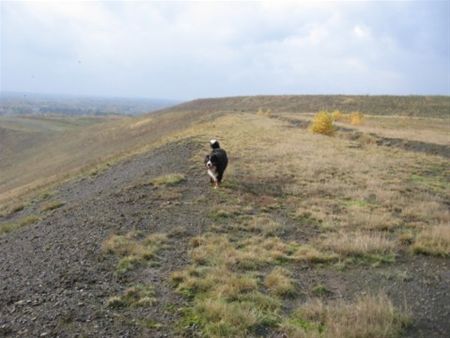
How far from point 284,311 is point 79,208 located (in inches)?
342

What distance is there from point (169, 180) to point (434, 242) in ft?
27.8

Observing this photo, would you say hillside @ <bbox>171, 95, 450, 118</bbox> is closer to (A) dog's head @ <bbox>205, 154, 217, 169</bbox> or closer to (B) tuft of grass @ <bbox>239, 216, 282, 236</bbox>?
(A) dog's head @ <bbox>205, 154, 217, 169</bbox>

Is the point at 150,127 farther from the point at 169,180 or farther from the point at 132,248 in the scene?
the point at 132,248

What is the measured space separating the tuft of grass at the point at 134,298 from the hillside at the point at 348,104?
57.1 metres

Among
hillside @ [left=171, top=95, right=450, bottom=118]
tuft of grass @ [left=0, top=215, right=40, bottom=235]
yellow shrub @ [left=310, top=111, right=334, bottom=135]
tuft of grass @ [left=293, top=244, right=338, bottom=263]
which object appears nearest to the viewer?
tuft of grass @ [left=293, top=244, right=338, bottom=263]

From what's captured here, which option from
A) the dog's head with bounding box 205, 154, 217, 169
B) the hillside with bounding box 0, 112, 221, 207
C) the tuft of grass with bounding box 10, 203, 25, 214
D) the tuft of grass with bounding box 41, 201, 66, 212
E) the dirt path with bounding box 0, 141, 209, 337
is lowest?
the hillside with bounding box 0, 112, 221, 207

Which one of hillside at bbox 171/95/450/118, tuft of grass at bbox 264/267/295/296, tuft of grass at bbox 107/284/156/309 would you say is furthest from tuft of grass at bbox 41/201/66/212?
hillside at bbox 171/95/450/118

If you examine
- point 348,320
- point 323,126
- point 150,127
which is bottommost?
point 150,127

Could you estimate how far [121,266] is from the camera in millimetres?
8664

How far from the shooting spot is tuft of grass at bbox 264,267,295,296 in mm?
7602

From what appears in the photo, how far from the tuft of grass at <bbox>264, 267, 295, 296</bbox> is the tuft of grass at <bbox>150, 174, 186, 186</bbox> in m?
7.61

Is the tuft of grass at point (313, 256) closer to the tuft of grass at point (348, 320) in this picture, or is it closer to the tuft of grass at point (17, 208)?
the tuft of grass at point (348, 320)

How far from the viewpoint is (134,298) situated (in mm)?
7281

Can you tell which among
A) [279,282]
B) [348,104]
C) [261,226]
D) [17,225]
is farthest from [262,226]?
[348,104]
